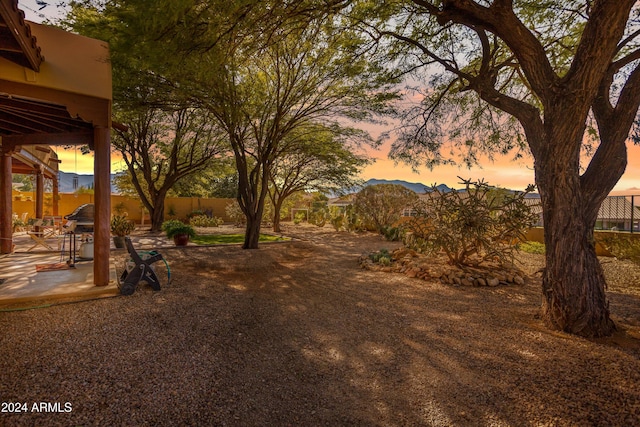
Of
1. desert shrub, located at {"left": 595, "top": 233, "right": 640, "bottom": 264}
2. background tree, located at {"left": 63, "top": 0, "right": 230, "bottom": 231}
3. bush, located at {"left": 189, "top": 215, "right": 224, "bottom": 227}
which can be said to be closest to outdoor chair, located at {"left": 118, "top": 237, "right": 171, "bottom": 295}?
background tree, located at {"left": 63, "top": 0, "right": 230, "bottom": 231}

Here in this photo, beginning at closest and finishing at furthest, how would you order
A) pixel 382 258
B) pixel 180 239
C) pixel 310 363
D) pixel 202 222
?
pixel 310 363, pixel 382 258, pixel 180 239, pixel 202 222

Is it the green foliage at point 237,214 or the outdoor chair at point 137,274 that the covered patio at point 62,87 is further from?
the green foliage at point 237,214

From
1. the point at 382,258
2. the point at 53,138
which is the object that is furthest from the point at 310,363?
the point at 53,138

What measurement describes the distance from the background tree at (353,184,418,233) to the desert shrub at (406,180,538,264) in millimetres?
7670

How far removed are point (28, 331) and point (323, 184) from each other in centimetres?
1487

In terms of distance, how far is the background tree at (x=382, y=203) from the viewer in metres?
15.1

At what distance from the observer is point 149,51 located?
15.6 ft

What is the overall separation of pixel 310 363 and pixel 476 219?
4.67 meters

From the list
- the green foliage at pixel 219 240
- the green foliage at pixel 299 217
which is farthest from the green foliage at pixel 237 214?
the green foliage at pixel 219 240

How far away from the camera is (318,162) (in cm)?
1627

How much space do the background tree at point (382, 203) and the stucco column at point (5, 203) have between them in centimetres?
1284

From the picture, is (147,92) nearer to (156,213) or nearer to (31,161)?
(31,161)

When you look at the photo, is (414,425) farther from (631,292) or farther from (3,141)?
(3,141)

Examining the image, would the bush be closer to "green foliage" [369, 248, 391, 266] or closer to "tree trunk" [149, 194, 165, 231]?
"tree trunk" [149, 194, 165, 231]
